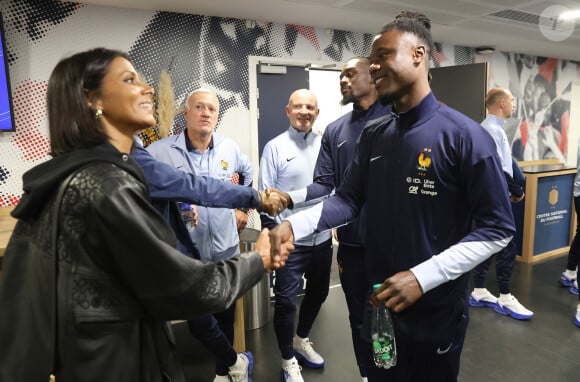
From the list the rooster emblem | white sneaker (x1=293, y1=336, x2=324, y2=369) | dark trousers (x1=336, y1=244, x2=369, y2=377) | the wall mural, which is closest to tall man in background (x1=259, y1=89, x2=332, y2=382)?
white sneaker (x1=293, y1=336, x2=324, y2=369)

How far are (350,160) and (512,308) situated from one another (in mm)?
2370

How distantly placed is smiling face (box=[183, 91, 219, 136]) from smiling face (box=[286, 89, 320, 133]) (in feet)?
1.82

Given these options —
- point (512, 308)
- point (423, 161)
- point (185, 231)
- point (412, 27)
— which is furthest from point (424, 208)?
point (512, 308)

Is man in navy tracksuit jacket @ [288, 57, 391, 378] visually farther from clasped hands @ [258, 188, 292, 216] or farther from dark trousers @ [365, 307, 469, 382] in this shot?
dark trousers @ [365, 307, 469, 382]

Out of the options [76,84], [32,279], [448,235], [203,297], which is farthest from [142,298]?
[448,235]

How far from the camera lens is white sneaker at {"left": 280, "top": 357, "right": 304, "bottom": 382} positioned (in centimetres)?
254

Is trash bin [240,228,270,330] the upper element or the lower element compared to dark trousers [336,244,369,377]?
lower

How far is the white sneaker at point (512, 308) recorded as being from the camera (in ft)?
11.3

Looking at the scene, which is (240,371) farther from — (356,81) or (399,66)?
(399,66)

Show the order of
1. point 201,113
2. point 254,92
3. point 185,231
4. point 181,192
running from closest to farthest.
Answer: point 181,192, point 185,231, point 201,113, point 254,92

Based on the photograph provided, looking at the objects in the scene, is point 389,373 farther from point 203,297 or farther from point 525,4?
point 525,4

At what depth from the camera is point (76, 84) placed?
3.57ft

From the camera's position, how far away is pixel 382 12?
371 cm

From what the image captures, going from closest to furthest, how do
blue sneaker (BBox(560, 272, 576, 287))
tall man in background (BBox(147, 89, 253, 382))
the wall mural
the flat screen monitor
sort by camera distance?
tall man in background (BBox(147, 89, 253, 382))
the flat screen monitor
the wall mural
blue sneaker (BBox(560, 272, 576, 287))
